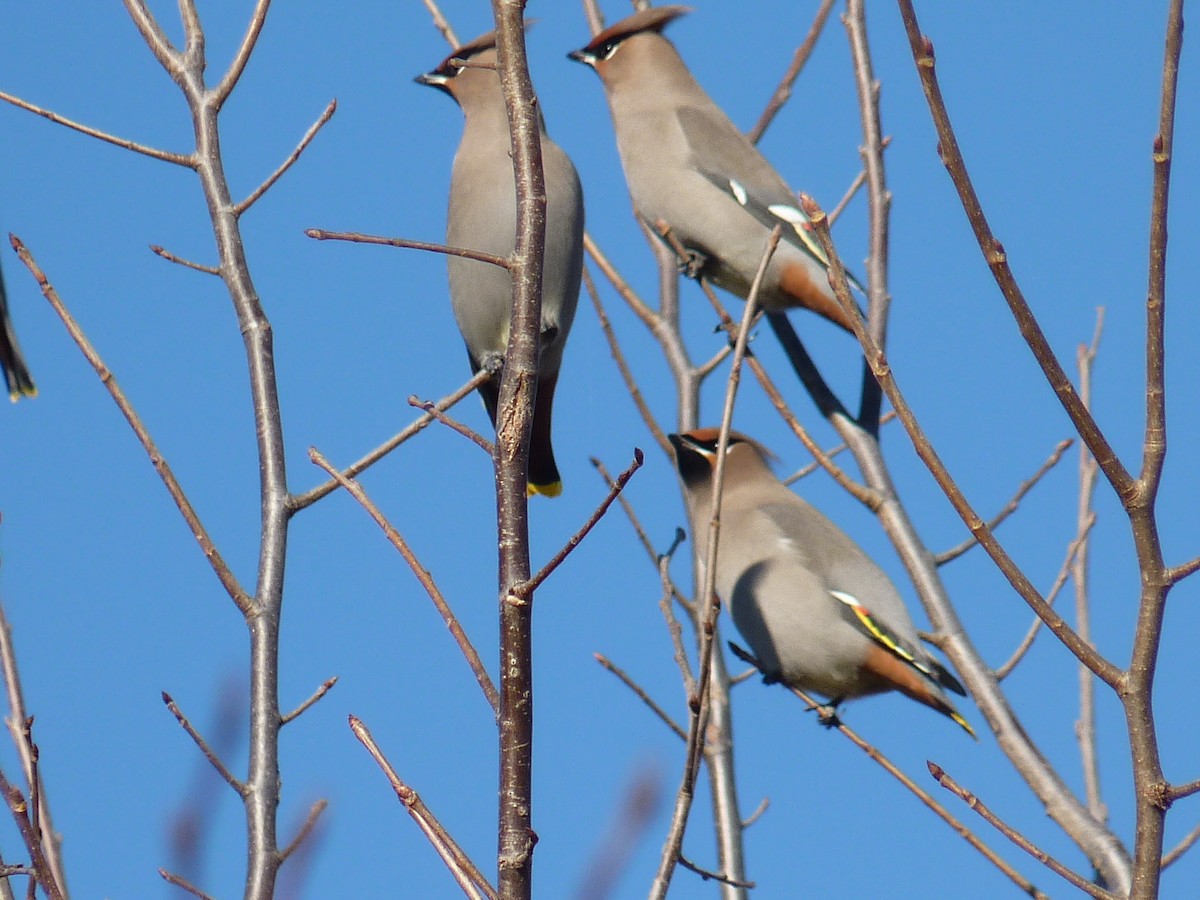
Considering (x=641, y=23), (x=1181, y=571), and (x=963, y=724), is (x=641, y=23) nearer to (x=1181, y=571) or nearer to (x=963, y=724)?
(x=963, y=724)

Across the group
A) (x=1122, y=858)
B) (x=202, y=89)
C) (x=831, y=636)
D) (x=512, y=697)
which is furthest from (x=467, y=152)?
(x=512, y=697)

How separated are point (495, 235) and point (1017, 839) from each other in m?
2.42

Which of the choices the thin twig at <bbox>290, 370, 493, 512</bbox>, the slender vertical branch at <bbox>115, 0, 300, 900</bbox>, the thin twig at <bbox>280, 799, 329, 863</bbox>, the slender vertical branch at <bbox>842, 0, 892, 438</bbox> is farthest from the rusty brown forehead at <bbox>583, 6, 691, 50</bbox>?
the thin twig at <bbox>280, 799, 329, 863</bbox>

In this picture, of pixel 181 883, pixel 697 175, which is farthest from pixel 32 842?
pixel 697 175

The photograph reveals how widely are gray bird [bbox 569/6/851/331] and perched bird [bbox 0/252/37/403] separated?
2.18 metres

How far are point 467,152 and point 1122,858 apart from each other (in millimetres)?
2395

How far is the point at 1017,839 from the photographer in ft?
5.12

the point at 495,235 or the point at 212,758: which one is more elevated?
the point at 495,235

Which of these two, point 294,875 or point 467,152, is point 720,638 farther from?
point 294,875

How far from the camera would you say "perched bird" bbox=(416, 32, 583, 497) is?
347 cm

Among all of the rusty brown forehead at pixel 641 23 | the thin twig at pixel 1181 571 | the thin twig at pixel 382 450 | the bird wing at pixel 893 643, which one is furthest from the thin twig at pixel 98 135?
the rusty brown forehead at pixel 641 23

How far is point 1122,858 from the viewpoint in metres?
2.47

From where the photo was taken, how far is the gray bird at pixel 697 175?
521cm

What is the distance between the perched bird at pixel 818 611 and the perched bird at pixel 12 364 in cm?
192
